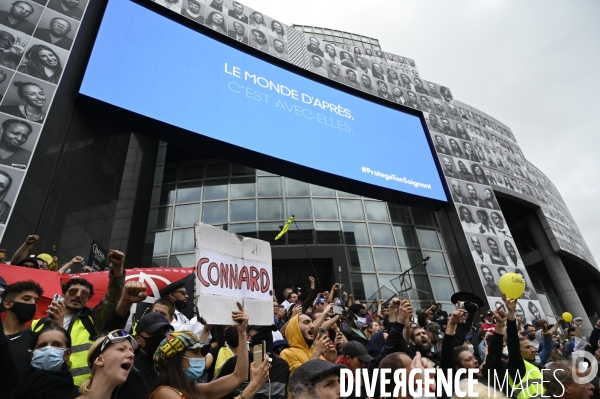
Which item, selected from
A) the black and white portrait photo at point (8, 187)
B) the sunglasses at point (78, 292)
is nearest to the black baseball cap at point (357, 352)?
the sunglasses at point (78, 292)

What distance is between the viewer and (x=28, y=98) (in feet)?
33.0

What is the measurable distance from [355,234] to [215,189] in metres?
7.10

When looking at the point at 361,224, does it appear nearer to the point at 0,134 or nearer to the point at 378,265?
the point at 378,265

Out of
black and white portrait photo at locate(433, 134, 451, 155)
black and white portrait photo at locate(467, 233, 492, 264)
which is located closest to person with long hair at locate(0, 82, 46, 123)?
black and white portrait photo at locate(467, 233, 492, 264)

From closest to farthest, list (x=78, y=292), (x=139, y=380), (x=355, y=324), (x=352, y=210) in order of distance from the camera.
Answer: (x=139, y=380), (x=78, y=292), (x=355, y=324), (x=352, y=210)

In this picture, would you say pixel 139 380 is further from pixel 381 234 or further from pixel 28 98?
pixel 381 234

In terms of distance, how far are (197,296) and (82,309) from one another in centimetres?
146

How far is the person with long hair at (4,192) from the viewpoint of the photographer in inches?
344

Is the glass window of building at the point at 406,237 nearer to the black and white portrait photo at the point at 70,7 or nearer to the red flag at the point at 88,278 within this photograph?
the red flag at the point at 88,278

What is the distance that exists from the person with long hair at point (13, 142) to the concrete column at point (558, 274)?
28849 mm

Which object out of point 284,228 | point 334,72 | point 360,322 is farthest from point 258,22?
point 360,322

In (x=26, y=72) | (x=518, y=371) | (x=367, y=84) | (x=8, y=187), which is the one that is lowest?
(x=518, y=371)

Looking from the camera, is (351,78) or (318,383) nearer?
(318,383)

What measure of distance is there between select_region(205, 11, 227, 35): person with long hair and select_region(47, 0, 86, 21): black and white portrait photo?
695 centimetres
